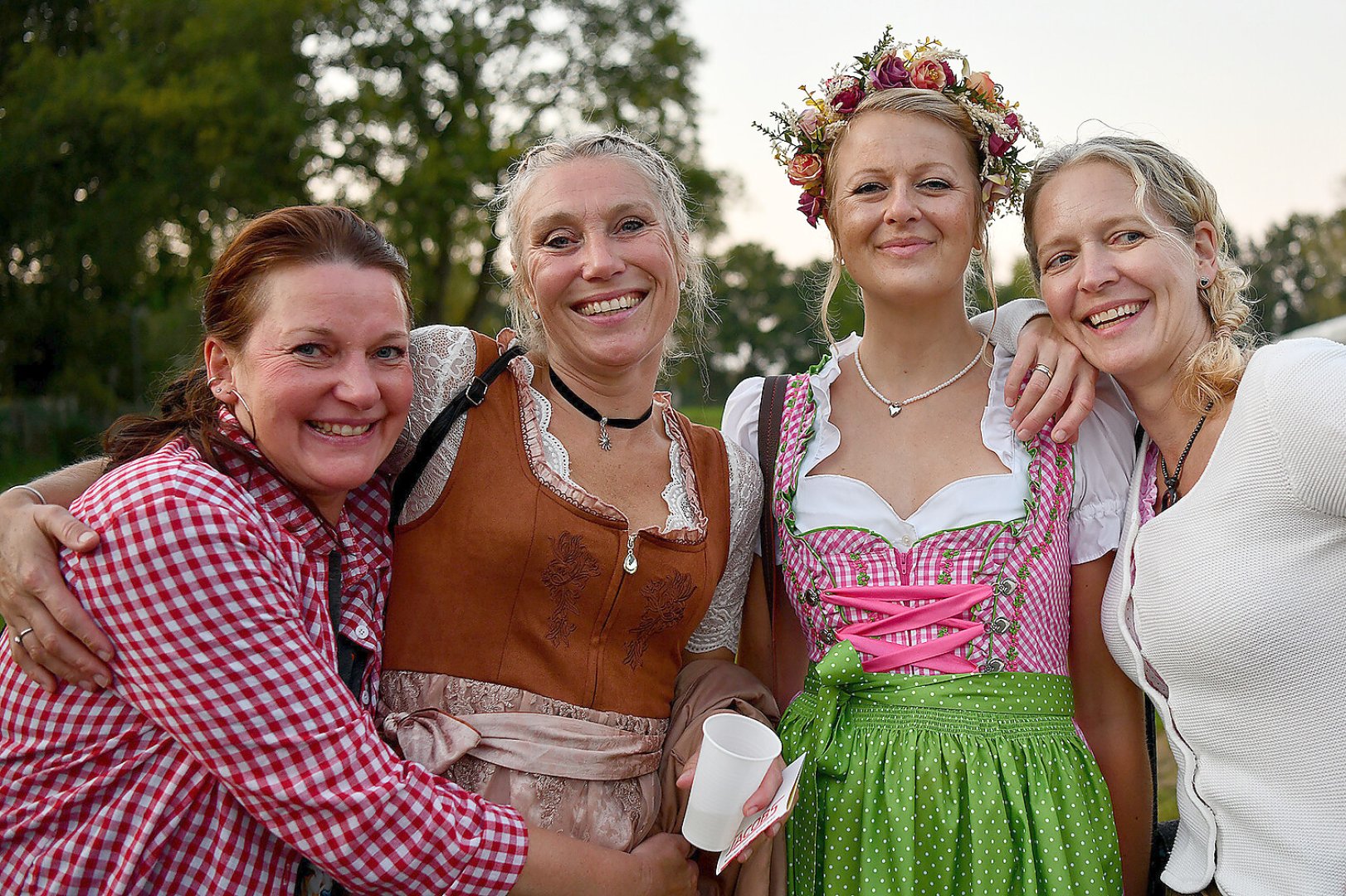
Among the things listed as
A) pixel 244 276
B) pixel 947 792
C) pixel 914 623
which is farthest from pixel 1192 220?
pixel 244 276

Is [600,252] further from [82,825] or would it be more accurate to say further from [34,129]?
[34,129]

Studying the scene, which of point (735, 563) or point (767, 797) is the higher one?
point (735, 563)

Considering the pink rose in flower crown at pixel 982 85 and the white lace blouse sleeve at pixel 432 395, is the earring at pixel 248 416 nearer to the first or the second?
the white lace blouse sleeve at pixel 432 395

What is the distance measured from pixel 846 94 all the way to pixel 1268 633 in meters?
1.46

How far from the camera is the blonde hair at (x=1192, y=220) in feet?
7.04

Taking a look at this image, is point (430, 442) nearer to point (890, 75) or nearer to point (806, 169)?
point (806, 169)

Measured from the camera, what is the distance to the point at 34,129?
1545 centimetres

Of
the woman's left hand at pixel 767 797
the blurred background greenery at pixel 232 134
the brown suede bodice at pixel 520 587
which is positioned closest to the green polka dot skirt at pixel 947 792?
the woman's left hand at pixel 767 797

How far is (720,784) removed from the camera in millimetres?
1799

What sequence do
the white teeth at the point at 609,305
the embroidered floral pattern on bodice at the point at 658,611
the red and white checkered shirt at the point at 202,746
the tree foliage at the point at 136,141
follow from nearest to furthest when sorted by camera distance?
the red and white checkered shirt at the point at 202,746
the embroidered floral pattern on bodice at the point at 658,611
the white teeth at the point at 609,305
the tree foliage at the point at 136,141

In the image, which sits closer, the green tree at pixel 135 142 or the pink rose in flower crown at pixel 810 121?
the pink rose in flower crown at pixel 810 121

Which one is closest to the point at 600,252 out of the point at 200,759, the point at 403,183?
the point at 200,759

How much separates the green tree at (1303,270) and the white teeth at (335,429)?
44780mm

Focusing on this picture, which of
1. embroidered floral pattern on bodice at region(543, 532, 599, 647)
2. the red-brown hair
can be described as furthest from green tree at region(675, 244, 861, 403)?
the red-brown hair
